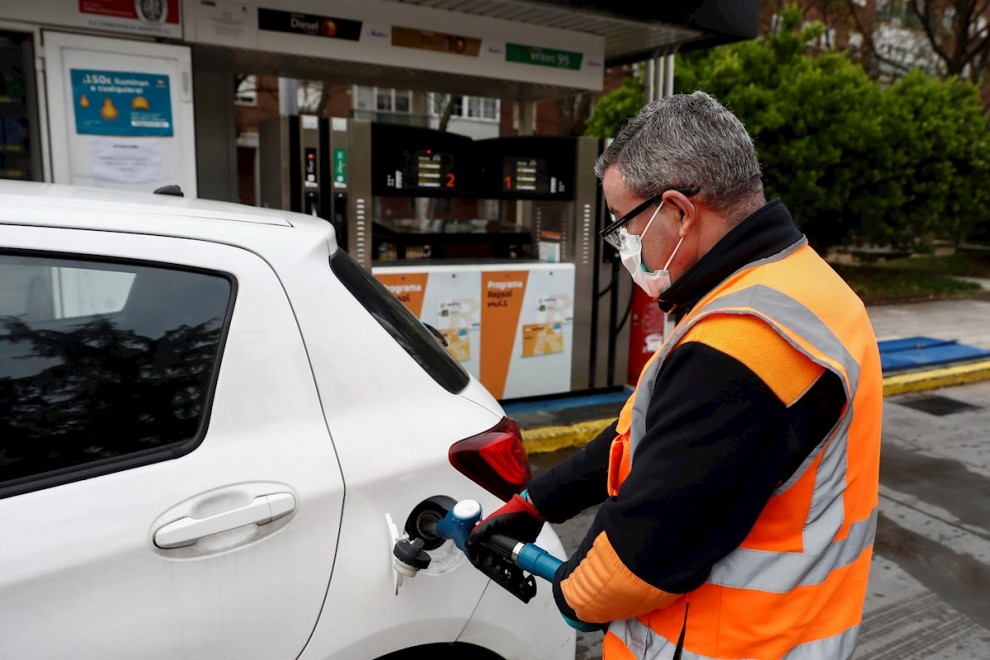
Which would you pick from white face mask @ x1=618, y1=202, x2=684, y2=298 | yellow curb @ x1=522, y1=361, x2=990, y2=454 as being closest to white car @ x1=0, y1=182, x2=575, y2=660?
white face mask @ x1=618, y1=202, x2=684, y2=298

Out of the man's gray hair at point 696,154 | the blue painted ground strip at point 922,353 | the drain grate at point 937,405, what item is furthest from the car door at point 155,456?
the blue painted ground strip at point 922,353

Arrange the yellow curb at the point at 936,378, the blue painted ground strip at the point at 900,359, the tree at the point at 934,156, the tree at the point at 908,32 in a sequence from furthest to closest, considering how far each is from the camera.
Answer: the tree at the point at 908,32, the tree at the point at 934,156, the yellow curb at the point at 936,378, the blue painted ground strip at the point at 900,359

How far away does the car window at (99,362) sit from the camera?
5.00 ft

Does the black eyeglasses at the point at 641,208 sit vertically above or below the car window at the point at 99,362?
above

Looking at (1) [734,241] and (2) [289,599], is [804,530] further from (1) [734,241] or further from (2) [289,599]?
(2) [289,599]

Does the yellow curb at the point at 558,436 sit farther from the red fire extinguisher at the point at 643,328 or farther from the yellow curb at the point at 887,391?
the red fire extinguisher at the point at 643,328

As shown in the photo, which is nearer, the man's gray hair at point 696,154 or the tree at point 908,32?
the man's gray hair at point 696,154

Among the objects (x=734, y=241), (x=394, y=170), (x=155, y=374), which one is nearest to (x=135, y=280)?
(x=155, y=374)

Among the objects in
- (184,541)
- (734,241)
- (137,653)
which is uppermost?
(734,241)

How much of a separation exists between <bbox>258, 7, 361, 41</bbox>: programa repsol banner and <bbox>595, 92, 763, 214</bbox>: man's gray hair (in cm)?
442

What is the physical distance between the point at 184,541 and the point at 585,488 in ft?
2.79

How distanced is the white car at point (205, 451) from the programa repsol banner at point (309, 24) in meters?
3.75

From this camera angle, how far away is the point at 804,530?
1327 millimetres

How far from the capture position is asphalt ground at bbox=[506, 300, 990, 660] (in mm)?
3482
